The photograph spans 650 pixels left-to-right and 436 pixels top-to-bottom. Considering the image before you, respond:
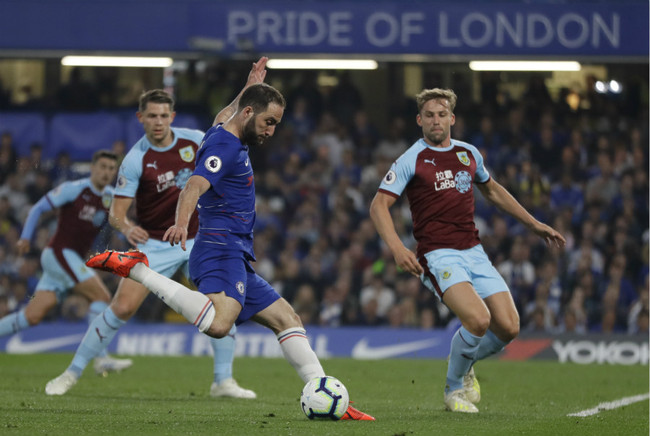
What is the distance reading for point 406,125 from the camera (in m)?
20.9

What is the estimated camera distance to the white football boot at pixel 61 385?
9.54 m

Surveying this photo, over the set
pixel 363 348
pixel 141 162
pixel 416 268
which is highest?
pixel 141 162

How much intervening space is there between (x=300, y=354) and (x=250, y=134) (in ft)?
5.04

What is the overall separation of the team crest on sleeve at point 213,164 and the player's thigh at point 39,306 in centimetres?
567

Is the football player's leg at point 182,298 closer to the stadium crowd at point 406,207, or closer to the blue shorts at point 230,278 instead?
the blue shorts at point 230,278

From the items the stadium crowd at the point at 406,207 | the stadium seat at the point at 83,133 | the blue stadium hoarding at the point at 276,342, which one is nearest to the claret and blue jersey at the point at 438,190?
the blue stadium hoarding at the point at 276,342

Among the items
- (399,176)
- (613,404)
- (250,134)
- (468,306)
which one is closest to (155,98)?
(399,176)

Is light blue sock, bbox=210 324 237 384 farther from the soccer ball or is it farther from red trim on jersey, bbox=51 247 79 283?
red trim on jersey, bbox=51 247 79 283

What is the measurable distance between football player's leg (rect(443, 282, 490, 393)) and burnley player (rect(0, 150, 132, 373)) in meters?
5.17

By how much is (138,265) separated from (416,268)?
1936 mm

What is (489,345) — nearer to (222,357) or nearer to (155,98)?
(222,357)

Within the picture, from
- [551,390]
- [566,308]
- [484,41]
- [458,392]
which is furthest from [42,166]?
[458,392]

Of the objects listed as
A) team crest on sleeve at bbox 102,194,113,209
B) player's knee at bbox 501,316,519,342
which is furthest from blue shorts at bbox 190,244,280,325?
team crest on sleeve at bbox 102,194,113,209

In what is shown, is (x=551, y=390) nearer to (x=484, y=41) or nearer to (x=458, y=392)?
(x=458, y=392)
